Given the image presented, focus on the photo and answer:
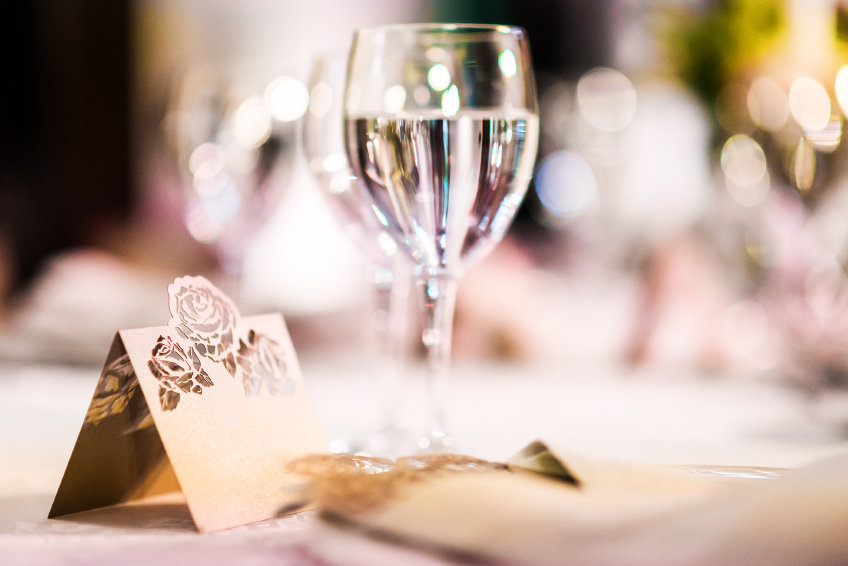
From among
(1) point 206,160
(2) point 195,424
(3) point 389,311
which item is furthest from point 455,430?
(1) point 206,160

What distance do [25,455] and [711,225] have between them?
119 centimetres

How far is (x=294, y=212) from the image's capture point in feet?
16.6

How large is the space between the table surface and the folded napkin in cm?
2

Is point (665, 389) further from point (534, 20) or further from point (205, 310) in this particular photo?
point (534, 20)

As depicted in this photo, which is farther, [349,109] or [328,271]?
[328,271]

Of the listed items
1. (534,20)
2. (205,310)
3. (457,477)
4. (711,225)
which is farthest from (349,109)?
(534,20)

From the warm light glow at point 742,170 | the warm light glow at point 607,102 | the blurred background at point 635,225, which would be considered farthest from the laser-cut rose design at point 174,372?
the warm light glow at point 607,102

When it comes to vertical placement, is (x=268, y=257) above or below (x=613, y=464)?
below

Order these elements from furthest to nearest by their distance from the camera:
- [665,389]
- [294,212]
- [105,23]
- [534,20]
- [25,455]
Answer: [294,212]
[534,20]
[105,23]
[665,389]
[25,455]

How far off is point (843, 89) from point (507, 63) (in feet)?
1.61

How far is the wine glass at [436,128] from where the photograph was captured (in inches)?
23.0

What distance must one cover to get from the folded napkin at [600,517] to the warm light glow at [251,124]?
64cm

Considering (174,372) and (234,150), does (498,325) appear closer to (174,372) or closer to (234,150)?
(234,150)

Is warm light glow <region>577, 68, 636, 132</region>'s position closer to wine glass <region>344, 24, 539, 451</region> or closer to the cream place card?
wine glass <region>344, 24, 539, 451</region>
